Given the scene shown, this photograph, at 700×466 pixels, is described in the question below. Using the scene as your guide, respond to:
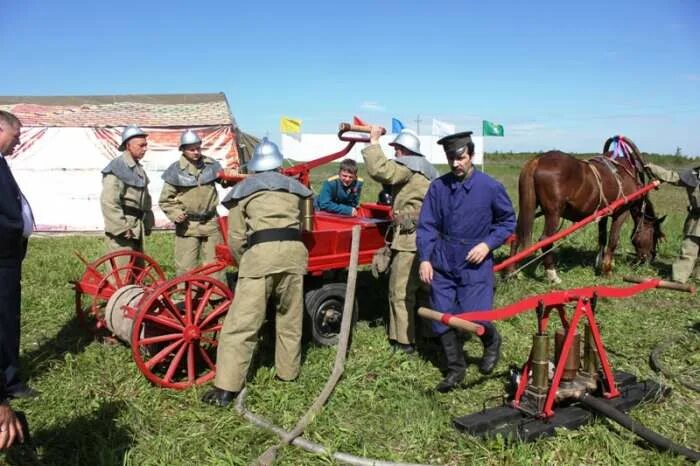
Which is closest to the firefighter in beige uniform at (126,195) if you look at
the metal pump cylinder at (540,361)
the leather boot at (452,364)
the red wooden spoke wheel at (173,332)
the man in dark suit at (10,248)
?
the red wooden spoke wheel at (173,332)

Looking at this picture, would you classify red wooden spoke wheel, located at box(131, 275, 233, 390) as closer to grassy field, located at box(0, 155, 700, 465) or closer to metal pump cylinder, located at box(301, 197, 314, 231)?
grassy field, located at box(0, 155, 700, 465)

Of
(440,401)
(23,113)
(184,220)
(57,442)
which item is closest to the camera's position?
(57,442)

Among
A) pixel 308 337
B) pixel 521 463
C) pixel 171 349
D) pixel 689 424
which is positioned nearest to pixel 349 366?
pixel 308 337

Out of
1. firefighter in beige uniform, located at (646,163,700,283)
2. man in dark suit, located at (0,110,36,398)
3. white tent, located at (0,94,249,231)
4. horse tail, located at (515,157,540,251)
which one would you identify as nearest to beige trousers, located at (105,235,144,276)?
man in dark suit, located at (0,110,36,398)

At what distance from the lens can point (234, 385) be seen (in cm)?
422

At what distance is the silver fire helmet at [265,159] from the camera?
4477mm

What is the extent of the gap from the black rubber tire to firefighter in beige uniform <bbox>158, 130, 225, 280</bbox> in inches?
60.3

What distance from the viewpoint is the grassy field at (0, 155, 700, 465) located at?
11.7ft

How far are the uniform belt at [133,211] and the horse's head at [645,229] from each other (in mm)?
7227

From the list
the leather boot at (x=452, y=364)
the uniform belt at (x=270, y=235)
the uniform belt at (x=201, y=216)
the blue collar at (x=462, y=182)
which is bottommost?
the leather boot at (x=452, y=364)

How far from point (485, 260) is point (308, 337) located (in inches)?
76.6

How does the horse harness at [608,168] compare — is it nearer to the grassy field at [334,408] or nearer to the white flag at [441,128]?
the grassy field at [334,408]

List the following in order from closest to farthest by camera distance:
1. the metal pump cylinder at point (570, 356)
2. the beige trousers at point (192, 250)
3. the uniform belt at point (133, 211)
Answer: the metal pump cylinder at point (570, 356)
the uniform belt at point (133, 211)
the beige trousers at point (192, 250)

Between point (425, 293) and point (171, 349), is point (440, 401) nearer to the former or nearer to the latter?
point (425, 293)
